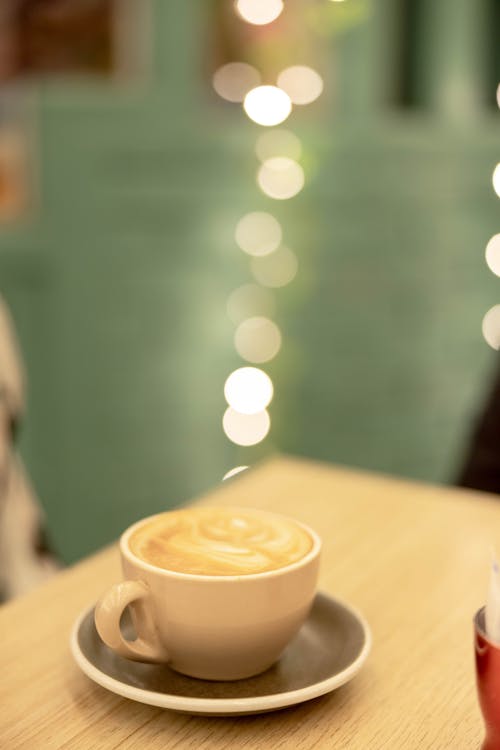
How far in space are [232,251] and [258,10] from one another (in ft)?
2.06

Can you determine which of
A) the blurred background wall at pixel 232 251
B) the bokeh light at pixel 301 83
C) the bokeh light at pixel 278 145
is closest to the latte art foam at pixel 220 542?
the blurred background wall at pixel 232 251

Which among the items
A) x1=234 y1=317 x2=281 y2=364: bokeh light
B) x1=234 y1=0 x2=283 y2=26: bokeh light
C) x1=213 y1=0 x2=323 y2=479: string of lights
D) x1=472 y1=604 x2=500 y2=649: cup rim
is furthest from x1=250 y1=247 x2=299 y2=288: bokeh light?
x1=472 y1=604 x2=500 y2=649: cup rim

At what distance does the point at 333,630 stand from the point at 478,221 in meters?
1.63

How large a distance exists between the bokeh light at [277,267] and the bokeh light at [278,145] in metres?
0.22

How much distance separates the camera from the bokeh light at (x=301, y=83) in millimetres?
2240

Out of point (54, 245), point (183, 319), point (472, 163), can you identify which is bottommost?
point (183, 319)

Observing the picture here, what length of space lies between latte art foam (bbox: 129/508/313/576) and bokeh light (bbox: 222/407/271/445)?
1646mm

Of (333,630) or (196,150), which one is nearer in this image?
(333,630)

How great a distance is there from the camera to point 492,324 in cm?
207

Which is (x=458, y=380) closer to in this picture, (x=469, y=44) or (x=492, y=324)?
(x=492, y=324)

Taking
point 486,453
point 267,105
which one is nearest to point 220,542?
point 486,453

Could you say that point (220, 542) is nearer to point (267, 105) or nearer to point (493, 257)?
point (493, 257)

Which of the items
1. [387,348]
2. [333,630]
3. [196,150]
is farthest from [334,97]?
[333,630]

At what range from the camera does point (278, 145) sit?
2.15m
